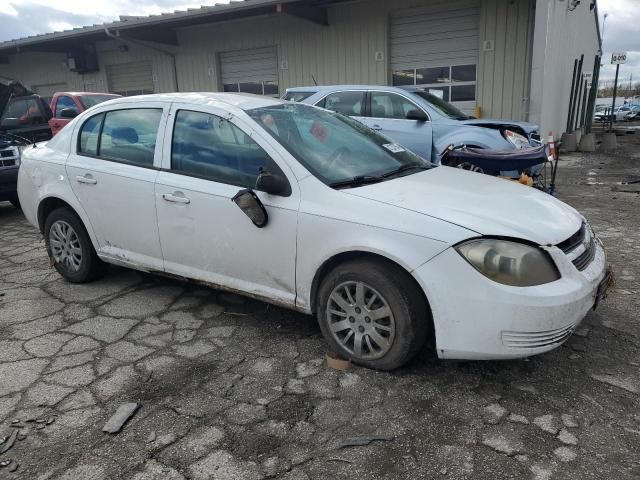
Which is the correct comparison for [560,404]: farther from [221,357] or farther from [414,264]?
[221,357]

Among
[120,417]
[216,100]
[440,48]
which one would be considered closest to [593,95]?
[440,48]

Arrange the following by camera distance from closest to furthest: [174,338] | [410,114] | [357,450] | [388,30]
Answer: [357,450] < [174,338] < [410,114] < [388,30]

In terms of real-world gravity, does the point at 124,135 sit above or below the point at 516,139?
above

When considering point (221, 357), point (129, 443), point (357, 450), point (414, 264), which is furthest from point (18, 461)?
point (414, 264)

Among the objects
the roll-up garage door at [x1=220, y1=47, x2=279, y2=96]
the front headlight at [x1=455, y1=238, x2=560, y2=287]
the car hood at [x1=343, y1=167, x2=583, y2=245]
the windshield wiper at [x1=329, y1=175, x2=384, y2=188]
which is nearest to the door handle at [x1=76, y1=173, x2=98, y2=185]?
the windshield wiper at [x1=329, y1=175, x2=384, y2=188]

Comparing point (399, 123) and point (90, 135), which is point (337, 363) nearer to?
point (90, 135)

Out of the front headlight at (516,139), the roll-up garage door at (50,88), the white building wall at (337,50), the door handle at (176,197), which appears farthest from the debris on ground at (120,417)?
the roll-up garage door at (50,88)

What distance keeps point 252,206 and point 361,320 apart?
93 centimetres

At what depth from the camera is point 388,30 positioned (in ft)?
40.2

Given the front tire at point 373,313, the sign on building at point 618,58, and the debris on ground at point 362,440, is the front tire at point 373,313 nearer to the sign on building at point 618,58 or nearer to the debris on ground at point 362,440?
the debris on ground at point 362,440

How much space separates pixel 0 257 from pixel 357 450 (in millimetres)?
4884

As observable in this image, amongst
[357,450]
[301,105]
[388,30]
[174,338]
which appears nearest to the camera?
[357,450]

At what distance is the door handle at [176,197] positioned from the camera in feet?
11.2

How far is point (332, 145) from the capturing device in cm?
344
